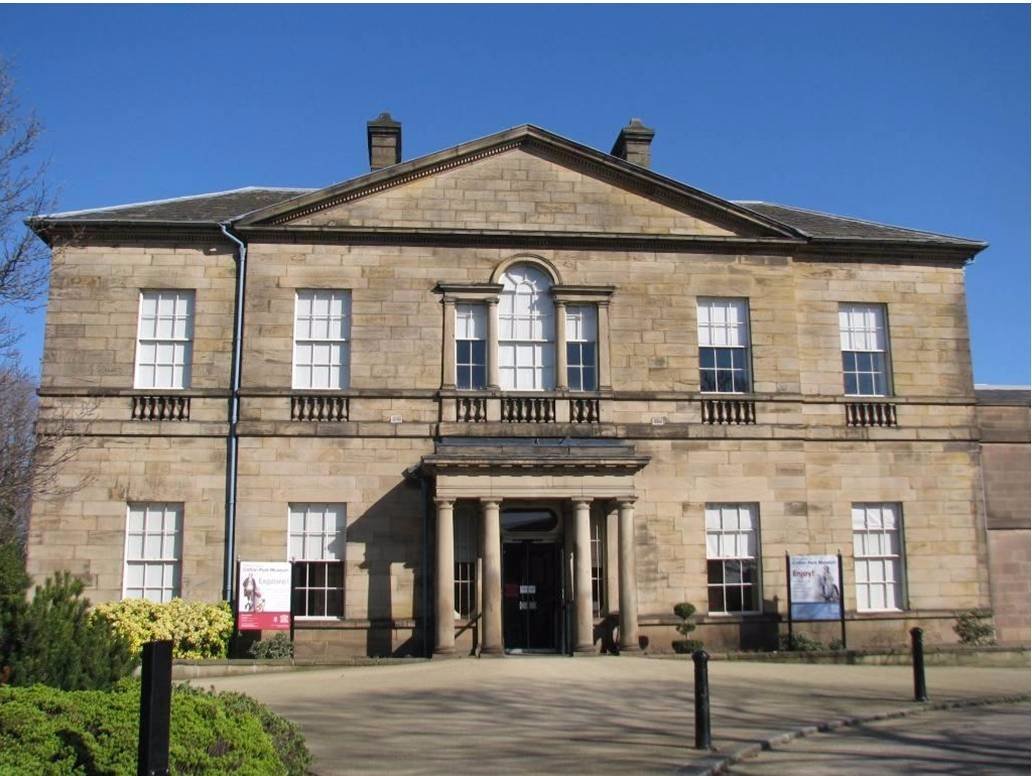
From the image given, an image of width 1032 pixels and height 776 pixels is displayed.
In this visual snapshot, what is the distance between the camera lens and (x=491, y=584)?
68.6 feet

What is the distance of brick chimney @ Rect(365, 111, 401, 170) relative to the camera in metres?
25.9

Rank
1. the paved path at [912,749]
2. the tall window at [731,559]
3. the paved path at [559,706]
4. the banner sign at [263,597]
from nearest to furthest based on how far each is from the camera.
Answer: the paved path at [912,749], the paved path at [559,706], the banner sign at [263,597], the tall window at [731,559]

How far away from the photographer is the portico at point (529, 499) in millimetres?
20953

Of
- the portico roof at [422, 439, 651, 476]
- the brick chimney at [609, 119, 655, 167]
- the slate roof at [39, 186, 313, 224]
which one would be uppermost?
the brick chimney at [609, 119, 655, 167]

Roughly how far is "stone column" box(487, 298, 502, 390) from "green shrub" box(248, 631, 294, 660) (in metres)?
6.77

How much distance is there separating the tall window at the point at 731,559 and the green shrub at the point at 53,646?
14.6 m

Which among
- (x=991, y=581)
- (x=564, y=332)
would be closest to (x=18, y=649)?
(x=564, y=332)

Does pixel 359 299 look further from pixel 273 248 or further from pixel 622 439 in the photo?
pixel 622 439

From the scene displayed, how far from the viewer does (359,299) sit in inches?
910

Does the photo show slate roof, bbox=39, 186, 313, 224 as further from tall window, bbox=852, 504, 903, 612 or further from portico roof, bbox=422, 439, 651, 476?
tall window, bbox=852, 504, 903, 612

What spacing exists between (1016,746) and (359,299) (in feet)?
50.7

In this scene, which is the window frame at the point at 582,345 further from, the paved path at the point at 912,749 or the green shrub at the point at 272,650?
the paved path at the point at 912,749

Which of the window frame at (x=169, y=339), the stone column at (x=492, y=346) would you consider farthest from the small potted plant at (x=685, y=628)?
the window frame at (x=169, y=339)

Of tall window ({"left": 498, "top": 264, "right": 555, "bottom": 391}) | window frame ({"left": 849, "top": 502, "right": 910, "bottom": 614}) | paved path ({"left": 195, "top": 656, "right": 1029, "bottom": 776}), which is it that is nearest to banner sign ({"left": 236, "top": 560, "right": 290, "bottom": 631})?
paved path ({"left": 195, "top": 656, "right": 1029, "bottom": 776})
